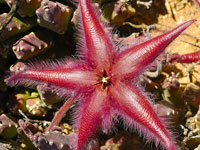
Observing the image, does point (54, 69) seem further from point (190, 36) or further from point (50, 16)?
point (190, 36)

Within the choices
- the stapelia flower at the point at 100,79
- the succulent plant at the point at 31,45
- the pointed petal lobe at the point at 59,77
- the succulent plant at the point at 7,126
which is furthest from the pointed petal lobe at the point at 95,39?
the succulent plant at the point at 7,126

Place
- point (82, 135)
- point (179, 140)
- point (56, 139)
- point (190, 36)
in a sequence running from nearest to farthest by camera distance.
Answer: point (82, 135), point (56, 139), point (179, 140), point (190, 36)

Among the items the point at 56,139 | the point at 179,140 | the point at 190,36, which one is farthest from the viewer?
the point at 190,36

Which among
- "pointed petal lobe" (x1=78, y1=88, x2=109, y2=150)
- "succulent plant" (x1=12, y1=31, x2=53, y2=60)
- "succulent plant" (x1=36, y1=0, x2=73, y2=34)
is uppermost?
"succulent plant" (x1=36, y1=0, x2=73, y2=34)

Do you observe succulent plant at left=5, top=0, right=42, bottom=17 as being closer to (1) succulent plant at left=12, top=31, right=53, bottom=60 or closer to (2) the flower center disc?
(1) succulent plant at left=12, top=31, right=53, bottom=60

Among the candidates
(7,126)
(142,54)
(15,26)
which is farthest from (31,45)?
(142,54)

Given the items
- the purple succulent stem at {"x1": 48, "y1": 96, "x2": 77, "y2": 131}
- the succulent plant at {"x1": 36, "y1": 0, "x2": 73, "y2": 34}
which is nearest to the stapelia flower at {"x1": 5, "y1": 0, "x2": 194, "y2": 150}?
the purple succulent stem at {"x1": 48, "y1": 96, "x2": 77, "y2": 131}

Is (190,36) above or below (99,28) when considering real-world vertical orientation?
below

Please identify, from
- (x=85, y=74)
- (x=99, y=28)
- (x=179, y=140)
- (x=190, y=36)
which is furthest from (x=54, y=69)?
(x=190, y=36)
